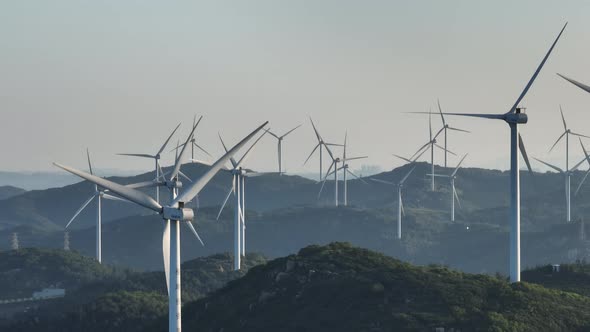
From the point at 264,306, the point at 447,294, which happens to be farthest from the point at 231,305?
the point at 447,294

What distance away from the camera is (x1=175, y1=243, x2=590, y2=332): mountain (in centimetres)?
14912

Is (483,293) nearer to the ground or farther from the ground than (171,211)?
nearer to the ground

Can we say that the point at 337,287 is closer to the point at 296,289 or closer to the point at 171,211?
the point at 296,289

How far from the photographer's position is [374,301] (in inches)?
6442

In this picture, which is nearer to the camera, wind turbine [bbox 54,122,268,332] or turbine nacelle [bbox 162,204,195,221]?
wind turbine [bbox 54,122,268,332]

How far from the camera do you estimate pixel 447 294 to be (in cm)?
16012

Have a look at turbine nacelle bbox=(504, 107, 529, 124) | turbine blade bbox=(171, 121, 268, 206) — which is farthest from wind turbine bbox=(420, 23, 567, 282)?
turbine blade bbox=(171, 121, 268, 206)

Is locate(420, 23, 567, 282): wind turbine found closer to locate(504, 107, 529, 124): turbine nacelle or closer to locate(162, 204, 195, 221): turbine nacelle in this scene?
locate(504, 107, 529, 124): turbine nacelle

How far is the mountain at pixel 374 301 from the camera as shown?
14912 cm

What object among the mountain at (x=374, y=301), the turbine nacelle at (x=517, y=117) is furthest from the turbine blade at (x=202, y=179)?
the turbine nacelle at (x=517, y=117)

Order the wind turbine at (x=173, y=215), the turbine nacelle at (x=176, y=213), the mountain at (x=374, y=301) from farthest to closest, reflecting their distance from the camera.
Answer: the mountain at (x=374, y=301) < the turbine nacelle at (x=176, y=213) < the wind turbine at (x=173, y=215)

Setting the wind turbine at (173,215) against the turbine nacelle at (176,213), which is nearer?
the wind turbine at (173,215)

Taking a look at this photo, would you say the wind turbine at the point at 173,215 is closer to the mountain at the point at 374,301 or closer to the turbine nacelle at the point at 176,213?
the turbine nacelle at the point at 176,213

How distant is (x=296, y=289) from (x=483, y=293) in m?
32.3
